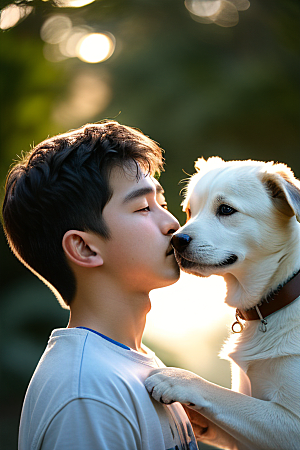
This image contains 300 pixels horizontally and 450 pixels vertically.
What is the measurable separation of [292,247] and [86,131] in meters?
0.91

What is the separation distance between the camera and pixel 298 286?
147cm

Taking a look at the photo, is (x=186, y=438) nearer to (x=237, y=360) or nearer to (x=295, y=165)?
(x=237, y=360)

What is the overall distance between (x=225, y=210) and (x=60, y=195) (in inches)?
26.4

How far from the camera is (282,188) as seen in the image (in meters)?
1.49

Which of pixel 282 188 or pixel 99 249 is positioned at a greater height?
pixel 282 188

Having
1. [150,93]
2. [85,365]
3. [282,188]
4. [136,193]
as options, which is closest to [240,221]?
[282,188]

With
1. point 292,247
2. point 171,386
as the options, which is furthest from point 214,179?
point 171,386

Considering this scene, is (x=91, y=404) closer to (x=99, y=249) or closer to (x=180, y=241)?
(x=99, y=249)

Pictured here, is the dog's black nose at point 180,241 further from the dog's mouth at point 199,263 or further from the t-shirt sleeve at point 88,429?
the t-shirt sleeve at point 88,429

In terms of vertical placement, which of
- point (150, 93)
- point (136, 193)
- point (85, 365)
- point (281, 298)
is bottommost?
point (85, 365)

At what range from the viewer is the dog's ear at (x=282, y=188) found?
58.2 inches

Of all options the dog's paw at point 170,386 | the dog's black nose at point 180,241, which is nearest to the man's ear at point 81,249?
the dog's black nose at point 180,241

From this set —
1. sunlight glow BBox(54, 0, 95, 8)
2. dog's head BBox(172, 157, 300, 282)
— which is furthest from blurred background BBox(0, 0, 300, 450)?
dog's head BBox(172, 157, 300, 282)

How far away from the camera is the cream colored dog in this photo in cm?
126
